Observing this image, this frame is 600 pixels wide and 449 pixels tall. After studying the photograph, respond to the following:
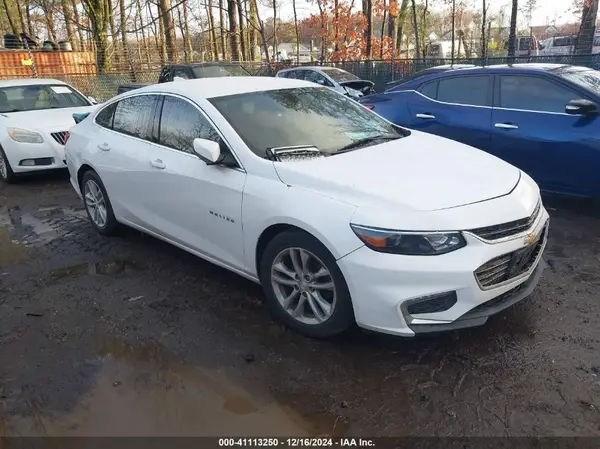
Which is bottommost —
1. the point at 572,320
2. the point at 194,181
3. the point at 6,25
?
the point at 572,320

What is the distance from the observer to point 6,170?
7973 millimetres

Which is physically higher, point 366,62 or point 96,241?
point 366,62

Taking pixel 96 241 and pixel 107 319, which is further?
pixel 96 241

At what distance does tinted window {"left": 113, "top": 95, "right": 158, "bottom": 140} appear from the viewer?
14.6ft

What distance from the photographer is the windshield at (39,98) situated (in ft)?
28.0

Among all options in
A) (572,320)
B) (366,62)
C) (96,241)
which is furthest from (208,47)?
(572,320)

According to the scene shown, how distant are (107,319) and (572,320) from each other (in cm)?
325

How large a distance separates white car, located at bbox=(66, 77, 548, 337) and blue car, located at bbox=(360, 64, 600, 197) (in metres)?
2.01

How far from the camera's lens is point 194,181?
12.5ft

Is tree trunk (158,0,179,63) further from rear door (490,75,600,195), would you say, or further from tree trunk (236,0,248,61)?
rear door (490,75,600,195)

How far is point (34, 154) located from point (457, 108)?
6119mm

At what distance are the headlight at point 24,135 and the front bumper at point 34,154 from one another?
46mm

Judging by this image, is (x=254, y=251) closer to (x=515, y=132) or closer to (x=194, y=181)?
(x=194, y=181)

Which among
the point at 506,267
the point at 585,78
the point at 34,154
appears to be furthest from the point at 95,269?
the point at 585,78
